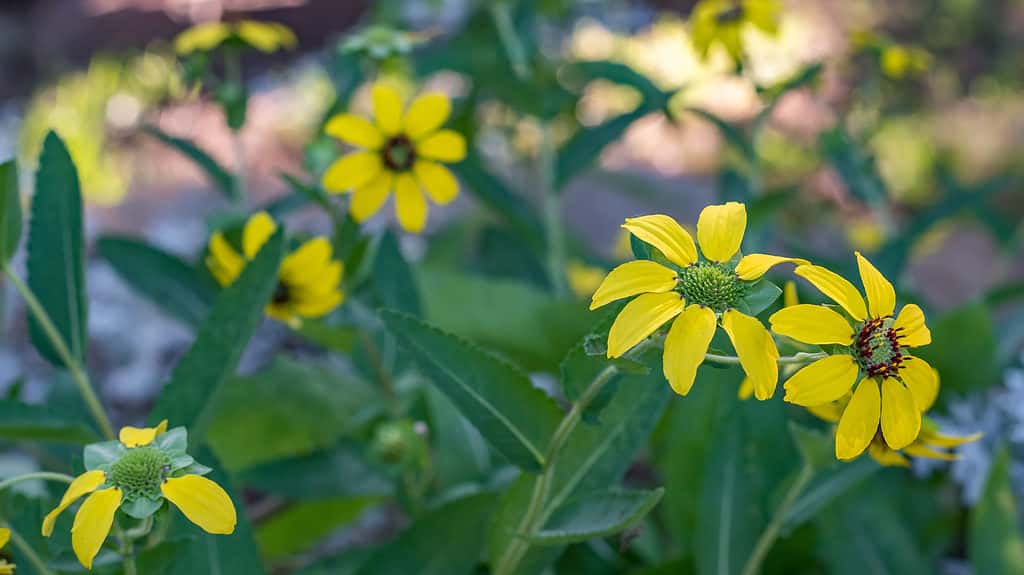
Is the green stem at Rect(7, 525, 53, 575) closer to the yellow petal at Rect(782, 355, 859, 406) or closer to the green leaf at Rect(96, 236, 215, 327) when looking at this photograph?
the green leaf at Rect(96, 236, 215, 327)

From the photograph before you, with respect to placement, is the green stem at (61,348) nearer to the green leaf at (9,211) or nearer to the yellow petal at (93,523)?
the green leaf at (9,211)

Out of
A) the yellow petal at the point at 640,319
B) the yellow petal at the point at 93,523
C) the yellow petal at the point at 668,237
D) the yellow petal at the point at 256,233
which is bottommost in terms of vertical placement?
the yellow petal at the point at 93,523

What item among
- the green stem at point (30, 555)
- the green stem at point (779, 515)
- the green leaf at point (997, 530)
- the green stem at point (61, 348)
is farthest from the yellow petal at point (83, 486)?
the green leaf at point (997, 530)

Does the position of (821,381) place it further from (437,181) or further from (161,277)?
(161,277)

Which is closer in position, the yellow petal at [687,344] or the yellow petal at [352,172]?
the yellow petal at [687,344]

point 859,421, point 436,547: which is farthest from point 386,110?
point 859,421

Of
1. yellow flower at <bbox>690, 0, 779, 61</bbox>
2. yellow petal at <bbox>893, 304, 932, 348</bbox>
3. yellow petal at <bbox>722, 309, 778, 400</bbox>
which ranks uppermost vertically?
yellow flower at <bbox>690, 0, 779, 61</bbox>

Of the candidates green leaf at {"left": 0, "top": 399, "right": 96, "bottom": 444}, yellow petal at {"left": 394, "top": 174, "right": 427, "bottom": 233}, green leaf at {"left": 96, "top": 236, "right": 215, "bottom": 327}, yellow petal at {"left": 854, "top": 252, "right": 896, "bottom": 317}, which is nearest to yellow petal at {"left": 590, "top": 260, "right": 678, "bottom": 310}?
yellow petal at {"left": 854, "top": 252, "right": 896, "bottom": 317}
